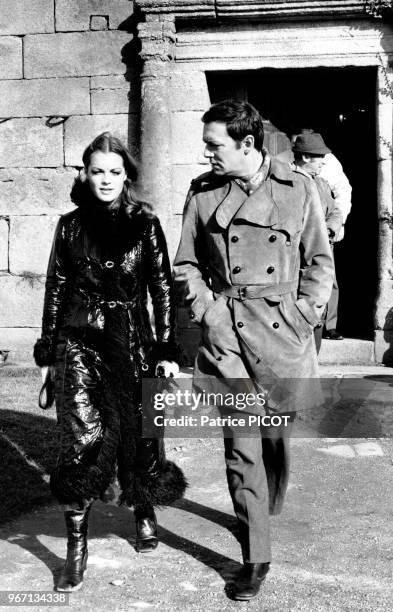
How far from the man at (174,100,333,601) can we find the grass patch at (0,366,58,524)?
154 cm

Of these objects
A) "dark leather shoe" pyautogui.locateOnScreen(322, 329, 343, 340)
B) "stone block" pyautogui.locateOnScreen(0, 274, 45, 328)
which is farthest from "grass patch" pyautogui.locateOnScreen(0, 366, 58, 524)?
"dark leather shoe" pyautogui.locateOnScreen(322, 329, 343, 340)

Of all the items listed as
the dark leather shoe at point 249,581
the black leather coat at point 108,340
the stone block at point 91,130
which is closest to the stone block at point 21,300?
the stone block at point 91,130

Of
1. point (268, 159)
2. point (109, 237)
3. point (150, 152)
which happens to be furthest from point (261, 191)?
point (150, 152)

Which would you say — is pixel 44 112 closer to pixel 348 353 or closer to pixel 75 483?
pixel 348 353

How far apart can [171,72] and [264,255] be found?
5233mm

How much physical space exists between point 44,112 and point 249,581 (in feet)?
20.8

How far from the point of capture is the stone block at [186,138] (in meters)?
8.77

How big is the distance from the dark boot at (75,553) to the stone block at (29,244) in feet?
17.8

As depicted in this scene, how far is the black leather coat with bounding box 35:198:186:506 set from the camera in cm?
402

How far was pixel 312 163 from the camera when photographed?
266 inches

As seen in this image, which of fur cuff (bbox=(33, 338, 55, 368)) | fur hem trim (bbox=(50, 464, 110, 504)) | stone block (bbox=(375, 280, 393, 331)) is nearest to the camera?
fur hem trim (bbox=(50, 464, 110, 504))

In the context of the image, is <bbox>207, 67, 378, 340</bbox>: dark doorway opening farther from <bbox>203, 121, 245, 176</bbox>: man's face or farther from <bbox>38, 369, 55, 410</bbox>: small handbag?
<bbox>38, 369, 55, 410</bbox>: small handbag

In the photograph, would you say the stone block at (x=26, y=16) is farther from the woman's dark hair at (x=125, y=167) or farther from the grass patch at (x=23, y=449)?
the woman's dark hair at (x=125, y=167)

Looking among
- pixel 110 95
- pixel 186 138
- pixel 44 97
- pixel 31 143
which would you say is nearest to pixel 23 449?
pixel 186 138
